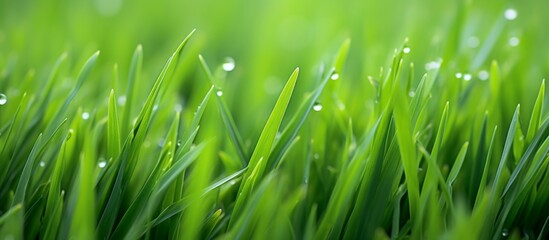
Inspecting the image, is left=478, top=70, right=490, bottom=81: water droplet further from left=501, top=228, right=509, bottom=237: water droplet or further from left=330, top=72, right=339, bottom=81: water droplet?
left=501, top=228, right=509, bottom=237: water droplet

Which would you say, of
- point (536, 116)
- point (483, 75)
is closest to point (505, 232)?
point (536, 116)

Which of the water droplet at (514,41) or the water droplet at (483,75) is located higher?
the water droplet at (514,41)

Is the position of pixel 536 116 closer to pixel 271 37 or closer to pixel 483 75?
pixel 483 75

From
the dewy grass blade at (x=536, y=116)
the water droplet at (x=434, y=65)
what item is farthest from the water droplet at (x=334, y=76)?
the dewy grass blade at (x=536, y=116)

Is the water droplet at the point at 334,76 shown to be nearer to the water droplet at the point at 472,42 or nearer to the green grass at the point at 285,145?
the green grass at the point at 285,145

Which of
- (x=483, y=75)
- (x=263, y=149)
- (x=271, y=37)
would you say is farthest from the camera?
(x=271, y=37)

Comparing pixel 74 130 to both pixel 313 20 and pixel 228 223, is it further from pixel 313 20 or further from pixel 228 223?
pixel 313 20

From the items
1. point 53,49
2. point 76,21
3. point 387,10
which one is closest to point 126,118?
point 53,49

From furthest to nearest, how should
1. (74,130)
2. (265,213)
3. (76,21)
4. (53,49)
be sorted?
(76,21) → (53,49) → (74,130) → (265,213)
